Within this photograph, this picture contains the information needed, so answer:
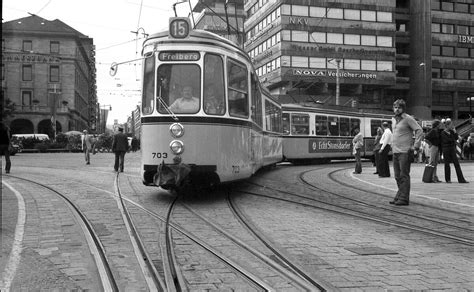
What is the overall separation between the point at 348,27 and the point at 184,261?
5771 centimetres

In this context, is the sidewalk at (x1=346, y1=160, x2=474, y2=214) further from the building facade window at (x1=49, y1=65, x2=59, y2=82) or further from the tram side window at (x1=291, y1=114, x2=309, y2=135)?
the building facade window at (x1=49, y1=65, x2=59, y2=82)

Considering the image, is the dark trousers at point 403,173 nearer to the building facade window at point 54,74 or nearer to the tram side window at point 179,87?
the tram side window at point 179,87

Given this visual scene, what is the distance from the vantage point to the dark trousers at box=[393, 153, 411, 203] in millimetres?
8836

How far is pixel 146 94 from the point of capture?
9.09 meters

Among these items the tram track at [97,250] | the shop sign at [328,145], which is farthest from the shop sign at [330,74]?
the tram track at [97,250]

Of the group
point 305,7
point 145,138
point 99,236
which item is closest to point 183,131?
point 145,138

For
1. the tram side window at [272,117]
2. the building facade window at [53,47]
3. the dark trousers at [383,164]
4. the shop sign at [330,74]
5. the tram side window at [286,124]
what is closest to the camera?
the tram side window at [272,117]

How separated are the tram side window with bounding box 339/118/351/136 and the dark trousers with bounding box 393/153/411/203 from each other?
15.9 metres

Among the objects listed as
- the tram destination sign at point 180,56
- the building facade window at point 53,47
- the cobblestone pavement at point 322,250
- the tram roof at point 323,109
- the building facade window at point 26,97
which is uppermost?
the building facade window at point 53,47

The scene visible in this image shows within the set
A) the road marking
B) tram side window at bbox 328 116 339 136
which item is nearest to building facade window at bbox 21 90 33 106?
tram side window at bbox 328 116 339 136

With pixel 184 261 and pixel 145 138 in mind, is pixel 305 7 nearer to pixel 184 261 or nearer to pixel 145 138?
pixel 145 138

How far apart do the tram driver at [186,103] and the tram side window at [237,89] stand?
73 centimetres

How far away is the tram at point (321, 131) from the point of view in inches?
885

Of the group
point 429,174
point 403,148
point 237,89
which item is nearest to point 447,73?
point 429,174
